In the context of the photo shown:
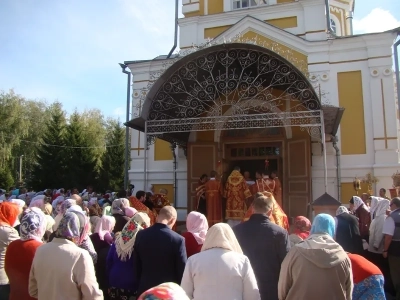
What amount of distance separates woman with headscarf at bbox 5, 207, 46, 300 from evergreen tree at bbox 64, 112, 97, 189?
69.8ft

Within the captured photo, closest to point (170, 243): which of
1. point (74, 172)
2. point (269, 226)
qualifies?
point (269, 226)

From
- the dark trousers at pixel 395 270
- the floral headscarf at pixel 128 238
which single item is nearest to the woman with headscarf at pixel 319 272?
the floral headscarf at pixel 128 238

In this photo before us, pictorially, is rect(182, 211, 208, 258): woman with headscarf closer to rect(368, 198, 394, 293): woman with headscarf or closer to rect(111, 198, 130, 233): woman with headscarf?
rect(111, 198, 130, 233): woman with headscarf

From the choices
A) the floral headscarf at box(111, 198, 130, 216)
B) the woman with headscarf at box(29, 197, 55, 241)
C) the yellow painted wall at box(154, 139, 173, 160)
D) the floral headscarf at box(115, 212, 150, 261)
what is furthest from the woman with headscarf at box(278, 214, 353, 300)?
the yellow painted wall at box(154, 139, 173, 160)

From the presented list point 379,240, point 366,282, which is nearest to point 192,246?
point 366,282

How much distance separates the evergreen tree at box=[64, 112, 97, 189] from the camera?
2464cm

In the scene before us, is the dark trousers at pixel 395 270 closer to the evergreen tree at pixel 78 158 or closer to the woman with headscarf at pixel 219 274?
the woman with headscarf at pixel 219 274

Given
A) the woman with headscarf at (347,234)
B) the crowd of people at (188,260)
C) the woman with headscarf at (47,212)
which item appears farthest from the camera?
the woman with headscarf at (347,234)

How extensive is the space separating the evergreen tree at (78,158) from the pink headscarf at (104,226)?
20.2 metres

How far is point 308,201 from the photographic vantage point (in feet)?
35.3

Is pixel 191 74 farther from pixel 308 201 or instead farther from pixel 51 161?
pixel 51 161

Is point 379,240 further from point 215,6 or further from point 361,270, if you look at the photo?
point 215,6

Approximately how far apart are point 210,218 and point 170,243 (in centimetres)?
705

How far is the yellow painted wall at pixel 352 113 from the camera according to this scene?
1127 centimetres
